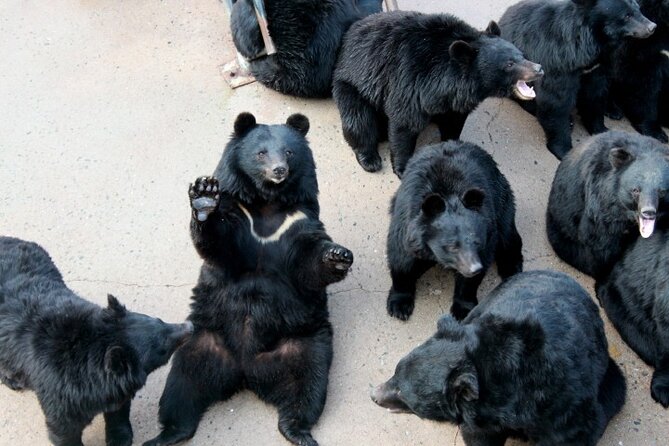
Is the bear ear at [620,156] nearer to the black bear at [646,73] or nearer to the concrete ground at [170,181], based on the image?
the concrete ground at [170,181]

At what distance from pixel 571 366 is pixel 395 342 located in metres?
1.50

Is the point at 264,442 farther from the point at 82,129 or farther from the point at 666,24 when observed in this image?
the point at 666,24

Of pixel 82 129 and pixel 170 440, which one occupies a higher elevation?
pixel 82 129

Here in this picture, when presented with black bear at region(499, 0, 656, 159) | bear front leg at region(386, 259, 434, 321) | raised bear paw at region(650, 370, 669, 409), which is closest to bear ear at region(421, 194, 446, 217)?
bear front leg at region(386, 259, 434, 321)

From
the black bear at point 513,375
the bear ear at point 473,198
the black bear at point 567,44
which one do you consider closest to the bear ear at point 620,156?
the bear ear at point 473,198

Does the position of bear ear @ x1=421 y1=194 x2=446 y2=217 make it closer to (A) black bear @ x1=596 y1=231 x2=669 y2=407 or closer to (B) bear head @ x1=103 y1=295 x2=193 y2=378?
(A) black bear @ x1=596 y1=231 x2=669 y2=407

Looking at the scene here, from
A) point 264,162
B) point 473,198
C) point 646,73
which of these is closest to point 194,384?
point 264,162

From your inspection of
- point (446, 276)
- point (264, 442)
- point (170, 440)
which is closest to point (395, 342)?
point (446, 276)

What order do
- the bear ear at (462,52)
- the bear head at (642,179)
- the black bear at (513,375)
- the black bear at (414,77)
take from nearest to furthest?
1. the black bear at (513,375)
2. the bear head at (642,179)
3. the bear ear at (462,52)
4. the black bear at (414,77)

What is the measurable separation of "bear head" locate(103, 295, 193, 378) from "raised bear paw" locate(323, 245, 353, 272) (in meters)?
1.07

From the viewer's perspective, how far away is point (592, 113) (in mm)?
7496

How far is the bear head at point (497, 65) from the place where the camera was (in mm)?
6605

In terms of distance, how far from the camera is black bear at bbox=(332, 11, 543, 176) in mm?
6656

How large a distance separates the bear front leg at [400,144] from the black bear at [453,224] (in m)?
0.66
